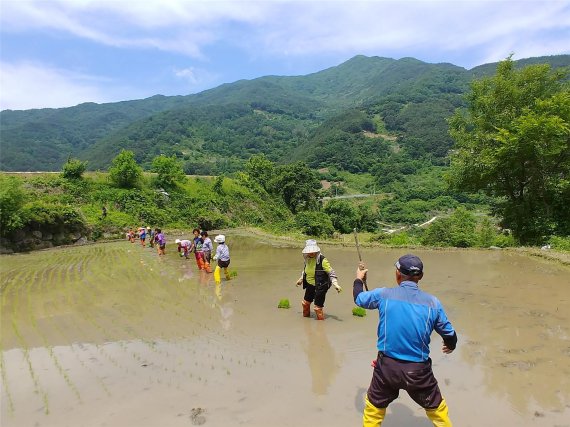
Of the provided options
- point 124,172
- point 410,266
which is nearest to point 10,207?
point 124,172

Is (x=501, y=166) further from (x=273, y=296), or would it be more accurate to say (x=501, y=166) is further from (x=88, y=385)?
(x=88, y=385)

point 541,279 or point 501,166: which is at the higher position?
point 501,166

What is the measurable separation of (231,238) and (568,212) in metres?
18.4

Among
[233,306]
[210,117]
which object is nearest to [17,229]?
[233,306]

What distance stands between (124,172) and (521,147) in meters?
28.4

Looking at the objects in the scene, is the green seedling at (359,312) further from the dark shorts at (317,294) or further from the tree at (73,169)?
the tree at (73,169)

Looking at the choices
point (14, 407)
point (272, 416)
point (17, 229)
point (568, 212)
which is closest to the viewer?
point (272, 416)

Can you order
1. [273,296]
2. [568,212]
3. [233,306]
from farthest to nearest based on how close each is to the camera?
[568,212]
[273,296]
[233,306]

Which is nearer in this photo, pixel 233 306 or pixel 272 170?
pixel 233 306

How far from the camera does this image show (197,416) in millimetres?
4660

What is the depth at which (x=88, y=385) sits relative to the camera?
554cm

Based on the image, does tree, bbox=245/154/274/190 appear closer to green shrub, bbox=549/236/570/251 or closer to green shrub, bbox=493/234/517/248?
green shrub, bbox=493/234/517/248

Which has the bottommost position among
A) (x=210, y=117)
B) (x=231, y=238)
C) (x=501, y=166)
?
(x=231, y=238)

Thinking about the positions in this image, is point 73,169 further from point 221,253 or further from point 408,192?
point 408,192
